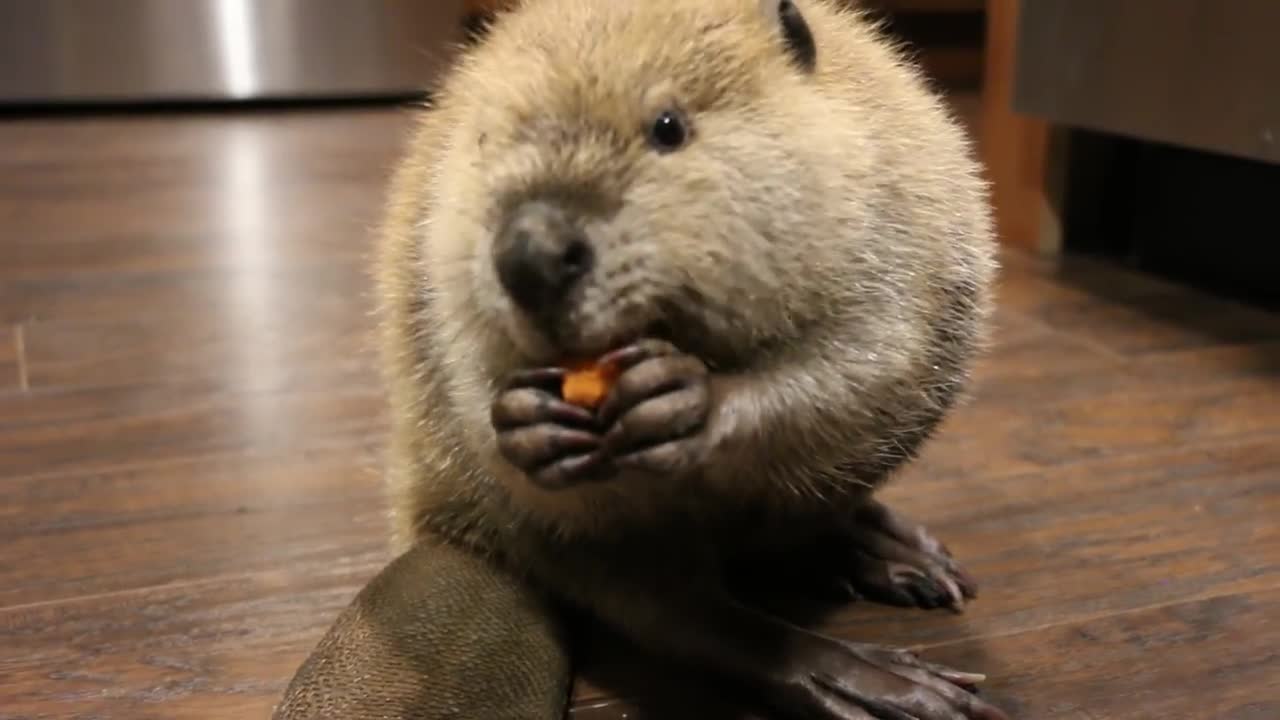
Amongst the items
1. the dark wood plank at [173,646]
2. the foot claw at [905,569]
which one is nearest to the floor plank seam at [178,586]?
the dark wood plank at [173,646]

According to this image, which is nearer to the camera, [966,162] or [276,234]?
[966,162]

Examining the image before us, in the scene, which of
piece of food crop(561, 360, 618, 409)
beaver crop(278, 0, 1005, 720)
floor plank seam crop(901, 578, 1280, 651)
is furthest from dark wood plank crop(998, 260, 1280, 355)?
piece of food crop(561, 360, 618, 409)

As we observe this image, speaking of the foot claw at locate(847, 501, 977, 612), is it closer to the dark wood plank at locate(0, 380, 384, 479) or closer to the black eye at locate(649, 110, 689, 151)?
the black eye at locate(649, 110, 689, 151)

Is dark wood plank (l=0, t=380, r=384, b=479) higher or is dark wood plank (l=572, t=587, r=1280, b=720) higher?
dark wood plank (l=572, t=587, r=1280, b=720)

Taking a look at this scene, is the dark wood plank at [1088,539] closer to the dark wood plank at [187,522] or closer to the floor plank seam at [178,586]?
the floor plank seam at [178,586]

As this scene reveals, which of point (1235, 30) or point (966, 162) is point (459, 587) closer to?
point (966, 162)

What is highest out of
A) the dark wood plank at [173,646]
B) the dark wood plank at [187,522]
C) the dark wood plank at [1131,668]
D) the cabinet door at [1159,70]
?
the cabinet door at [1159,70]

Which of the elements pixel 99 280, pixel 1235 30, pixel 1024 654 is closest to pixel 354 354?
pixel 99 280

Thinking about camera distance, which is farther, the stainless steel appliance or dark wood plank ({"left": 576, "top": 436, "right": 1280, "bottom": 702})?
the stainless steel appliance
